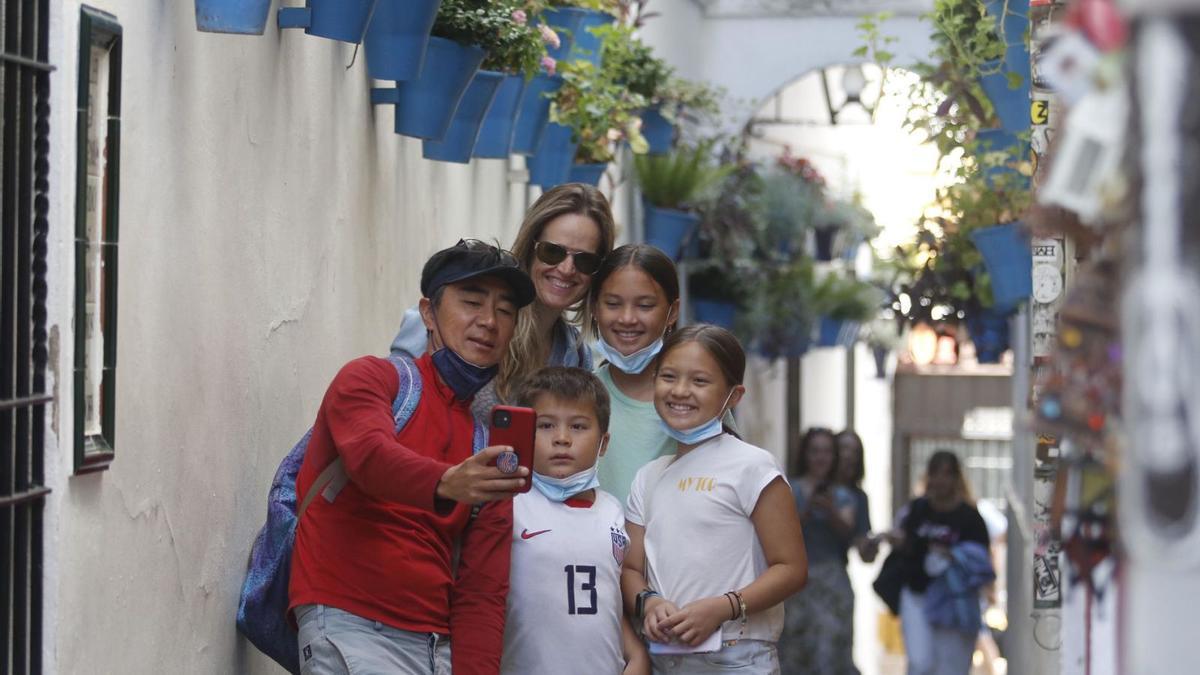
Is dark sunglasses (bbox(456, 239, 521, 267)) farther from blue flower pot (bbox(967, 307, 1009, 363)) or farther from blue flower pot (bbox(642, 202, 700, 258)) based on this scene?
blue flower pot (bbox(642, 202, 700, 258))

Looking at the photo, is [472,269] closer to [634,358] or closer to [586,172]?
[634,358]

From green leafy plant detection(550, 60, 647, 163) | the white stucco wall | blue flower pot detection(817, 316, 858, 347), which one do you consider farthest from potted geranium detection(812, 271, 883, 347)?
the white stucco wall

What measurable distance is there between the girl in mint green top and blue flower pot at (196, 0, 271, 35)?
120 cm

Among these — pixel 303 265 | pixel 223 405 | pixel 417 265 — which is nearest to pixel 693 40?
pixel 417 265

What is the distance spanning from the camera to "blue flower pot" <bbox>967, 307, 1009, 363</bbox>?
9.59 m

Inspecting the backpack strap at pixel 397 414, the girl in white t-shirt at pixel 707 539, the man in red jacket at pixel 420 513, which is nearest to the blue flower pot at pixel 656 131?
the girl in white t-shirt at pixel 707 539

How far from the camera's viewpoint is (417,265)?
20.9 ft

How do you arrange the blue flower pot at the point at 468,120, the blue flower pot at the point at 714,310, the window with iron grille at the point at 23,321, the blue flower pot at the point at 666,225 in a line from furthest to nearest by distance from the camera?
the blue flower pot at the point at 714,310 < the blue flower pot at the point at 666,225 < the blue flower pot at the point at 468,120 < the window with iron grille at the point at 23,321

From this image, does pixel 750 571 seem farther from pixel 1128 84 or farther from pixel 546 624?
pixel 1128 84

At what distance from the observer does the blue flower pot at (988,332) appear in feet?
31.4

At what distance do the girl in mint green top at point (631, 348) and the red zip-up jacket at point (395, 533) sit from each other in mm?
678

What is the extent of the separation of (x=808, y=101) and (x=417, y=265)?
10.9 meters

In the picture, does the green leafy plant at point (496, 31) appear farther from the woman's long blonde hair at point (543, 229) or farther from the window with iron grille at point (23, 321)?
the window with iron grille at point (23, 321)

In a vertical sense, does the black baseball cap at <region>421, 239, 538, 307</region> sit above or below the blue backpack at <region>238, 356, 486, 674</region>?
above
